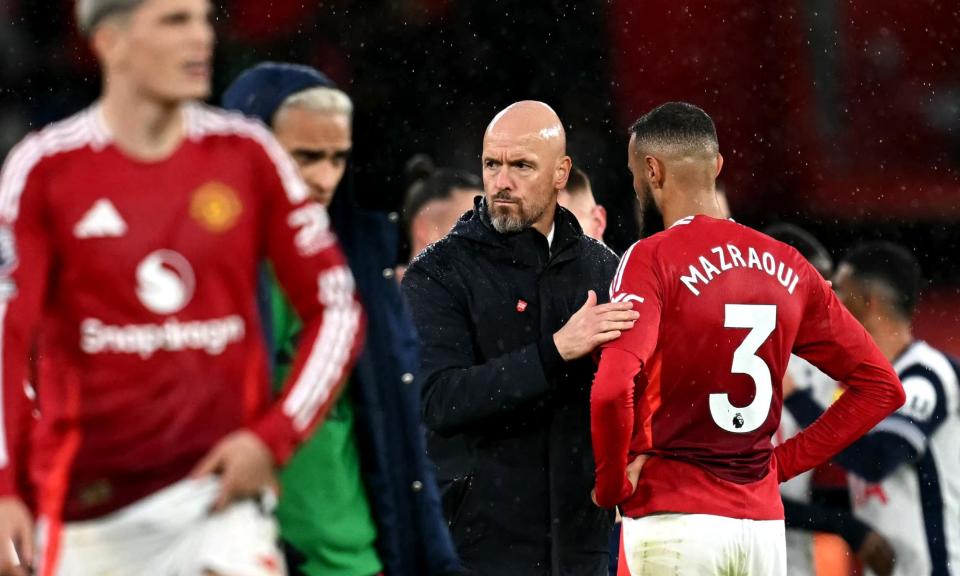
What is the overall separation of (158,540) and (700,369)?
187 cm

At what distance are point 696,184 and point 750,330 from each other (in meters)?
0.45

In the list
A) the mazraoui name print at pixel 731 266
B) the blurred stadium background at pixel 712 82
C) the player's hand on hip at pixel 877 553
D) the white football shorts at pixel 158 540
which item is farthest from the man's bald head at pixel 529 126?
the blurred stadium background at pixel 712 82

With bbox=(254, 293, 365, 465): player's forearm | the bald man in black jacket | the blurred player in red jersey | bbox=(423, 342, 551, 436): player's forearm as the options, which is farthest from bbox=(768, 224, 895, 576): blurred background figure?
the blurred player in red jersey

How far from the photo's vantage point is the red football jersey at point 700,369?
161 inches

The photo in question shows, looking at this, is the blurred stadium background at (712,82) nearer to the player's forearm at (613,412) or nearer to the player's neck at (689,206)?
the player's neck at (689,206)

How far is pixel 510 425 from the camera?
15.0ft

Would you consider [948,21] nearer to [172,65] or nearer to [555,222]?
[555,222]

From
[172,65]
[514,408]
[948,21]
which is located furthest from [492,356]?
[948,21]

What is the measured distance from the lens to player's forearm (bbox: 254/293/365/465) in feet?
8.56

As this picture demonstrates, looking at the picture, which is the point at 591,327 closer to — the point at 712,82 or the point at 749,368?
the point at 749,368

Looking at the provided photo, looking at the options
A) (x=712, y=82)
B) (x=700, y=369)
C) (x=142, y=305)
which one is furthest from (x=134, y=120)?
(x=712, y=82)

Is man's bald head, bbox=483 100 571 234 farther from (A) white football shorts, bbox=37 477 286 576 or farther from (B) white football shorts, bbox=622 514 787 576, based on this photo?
(A) white football shorts, bbox=37 477 286 576

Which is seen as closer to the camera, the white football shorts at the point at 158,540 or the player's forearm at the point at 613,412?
the white football shorts at the point at 158,540

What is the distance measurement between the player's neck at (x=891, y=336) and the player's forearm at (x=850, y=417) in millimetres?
1196
